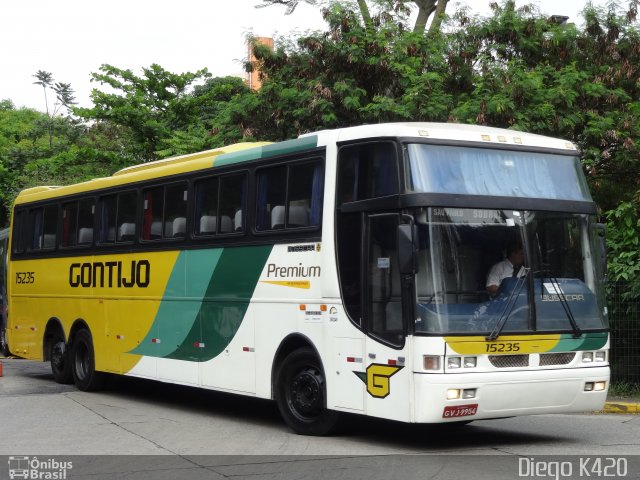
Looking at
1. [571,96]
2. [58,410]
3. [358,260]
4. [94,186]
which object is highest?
[571,96]

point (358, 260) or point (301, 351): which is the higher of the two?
point (358, 260)

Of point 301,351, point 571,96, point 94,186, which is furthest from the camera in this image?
point 571,96

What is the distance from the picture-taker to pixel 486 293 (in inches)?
410

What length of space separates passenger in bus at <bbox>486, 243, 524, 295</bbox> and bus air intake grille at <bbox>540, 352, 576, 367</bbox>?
2.92ft

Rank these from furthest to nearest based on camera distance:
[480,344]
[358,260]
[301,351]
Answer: [301,351], [358,260], [480,344]

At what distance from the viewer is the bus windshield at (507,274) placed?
1021 cm

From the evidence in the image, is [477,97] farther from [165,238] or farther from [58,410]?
[58,410]

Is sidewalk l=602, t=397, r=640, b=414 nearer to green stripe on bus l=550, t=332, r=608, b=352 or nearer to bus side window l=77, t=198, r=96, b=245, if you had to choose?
green stripe on bus l=550, t=332, r=608, b=352

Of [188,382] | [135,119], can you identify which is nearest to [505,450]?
[188,382]

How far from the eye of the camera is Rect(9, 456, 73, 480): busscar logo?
30.5 feet

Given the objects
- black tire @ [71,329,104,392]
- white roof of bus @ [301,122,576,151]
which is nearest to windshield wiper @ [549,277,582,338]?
white roof of bus @ [301,122,576,151]

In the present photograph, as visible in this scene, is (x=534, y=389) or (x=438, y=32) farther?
(x=438, y=32)

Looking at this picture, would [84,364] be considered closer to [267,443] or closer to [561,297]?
[267,443]

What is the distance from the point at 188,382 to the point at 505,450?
511 centimetres
